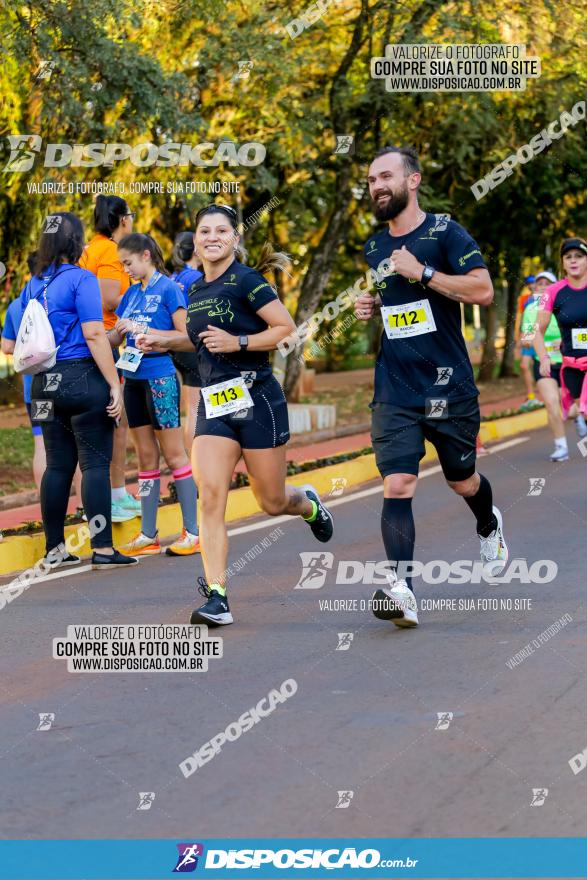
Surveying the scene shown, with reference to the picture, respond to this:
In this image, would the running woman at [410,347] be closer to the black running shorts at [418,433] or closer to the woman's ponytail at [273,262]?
the black running shorts at [418,433]

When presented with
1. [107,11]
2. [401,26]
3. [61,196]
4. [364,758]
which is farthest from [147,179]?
[364,758]

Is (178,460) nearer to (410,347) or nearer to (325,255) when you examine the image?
(410,347)

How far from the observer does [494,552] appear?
8039 mm

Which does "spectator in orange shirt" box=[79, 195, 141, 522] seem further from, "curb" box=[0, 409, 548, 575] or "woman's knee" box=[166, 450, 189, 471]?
"curb" box=[0, 409, 548, 575]

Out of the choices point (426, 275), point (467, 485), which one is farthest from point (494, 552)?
point (426, 275)

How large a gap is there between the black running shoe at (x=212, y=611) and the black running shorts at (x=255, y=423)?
71 cm

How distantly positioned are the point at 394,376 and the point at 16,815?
3.19m

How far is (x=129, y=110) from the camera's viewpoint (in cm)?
1426

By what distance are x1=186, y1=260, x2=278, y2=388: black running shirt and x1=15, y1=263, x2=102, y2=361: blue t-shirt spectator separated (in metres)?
1.56

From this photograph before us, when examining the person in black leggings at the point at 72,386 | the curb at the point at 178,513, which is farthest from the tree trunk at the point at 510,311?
the person in black leggings at the point at 72,386

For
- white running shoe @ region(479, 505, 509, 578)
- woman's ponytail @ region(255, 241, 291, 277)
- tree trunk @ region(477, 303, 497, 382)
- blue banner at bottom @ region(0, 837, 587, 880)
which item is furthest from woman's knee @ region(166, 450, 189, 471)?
tree trunk @ region(477, 303, 497, 382)

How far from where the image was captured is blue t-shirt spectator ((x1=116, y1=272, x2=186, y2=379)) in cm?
927

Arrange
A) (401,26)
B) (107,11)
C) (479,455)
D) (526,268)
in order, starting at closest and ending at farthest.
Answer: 1. (107,11)
2. (479,455)
3. (401,26)
4. (526,268)

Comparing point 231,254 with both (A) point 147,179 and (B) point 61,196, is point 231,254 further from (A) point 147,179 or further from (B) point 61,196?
(A) point 147,179
